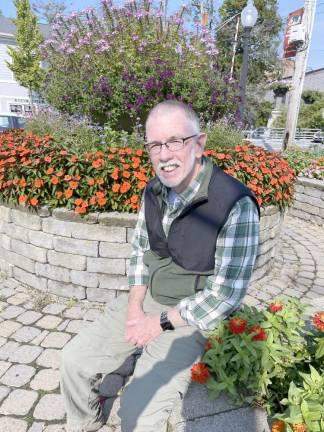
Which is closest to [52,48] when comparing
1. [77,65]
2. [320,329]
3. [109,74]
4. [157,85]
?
[77,65]

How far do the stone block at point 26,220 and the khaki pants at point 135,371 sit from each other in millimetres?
1491

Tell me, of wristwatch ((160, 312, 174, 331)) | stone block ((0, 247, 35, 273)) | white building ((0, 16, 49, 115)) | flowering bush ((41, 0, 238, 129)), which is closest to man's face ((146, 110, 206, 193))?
wristwatch ((160, 312, 174, 331))

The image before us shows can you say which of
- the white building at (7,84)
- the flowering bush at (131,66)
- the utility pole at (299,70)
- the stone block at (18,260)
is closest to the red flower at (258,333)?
the stone block at (18,260)

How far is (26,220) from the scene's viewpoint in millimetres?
3193

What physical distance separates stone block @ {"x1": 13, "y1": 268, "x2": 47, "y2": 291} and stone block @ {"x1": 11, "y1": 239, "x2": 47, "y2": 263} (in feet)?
0.67

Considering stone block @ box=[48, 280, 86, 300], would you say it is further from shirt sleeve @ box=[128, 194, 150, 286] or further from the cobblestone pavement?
shirt sleeve @ box=[128, 194, 150, 286]

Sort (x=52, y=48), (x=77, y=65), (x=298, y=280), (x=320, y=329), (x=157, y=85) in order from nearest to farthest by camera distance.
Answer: (x=320, y=329) < (x=298, y=280) < (x=157, y=85) < (x=77, y=65) < (x=52, y=48)

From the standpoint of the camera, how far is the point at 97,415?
189 cm

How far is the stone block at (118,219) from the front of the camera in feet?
9.56

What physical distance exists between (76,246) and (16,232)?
74cm

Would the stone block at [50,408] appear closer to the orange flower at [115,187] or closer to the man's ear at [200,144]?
the orange flower at [115,187]

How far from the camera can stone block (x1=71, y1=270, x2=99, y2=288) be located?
3.08m

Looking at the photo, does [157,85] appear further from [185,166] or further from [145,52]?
[185,166]

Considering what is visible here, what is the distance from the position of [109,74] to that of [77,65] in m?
0.67
